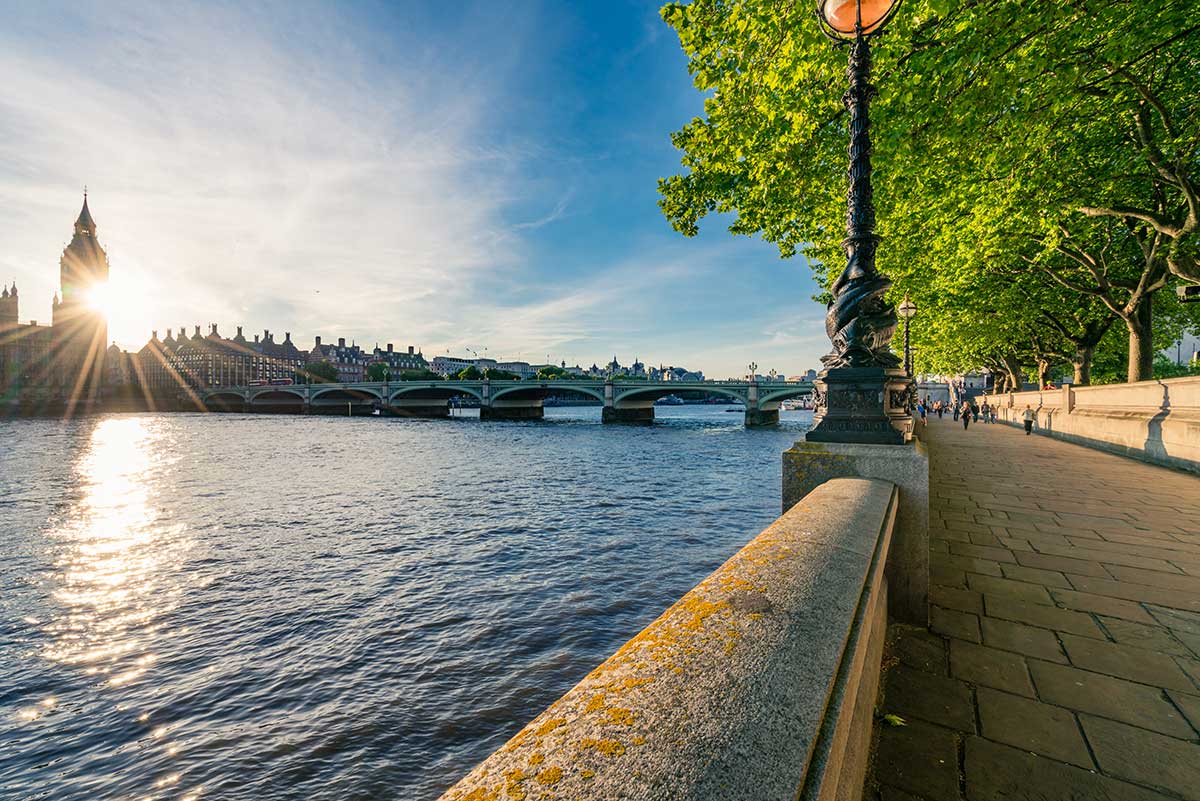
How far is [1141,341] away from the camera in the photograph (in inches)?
703

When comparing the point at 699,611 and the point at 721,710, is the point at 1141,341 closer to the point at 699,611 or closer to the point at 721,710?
the point at 699,611

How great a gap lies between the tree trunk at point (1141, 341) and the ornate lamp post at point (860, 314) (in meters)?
20.4

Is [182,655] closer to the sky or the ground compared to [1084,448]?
closer to the ground

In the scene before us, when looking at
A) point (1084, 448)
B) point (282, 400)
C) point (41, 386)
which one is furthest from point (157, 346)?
point (1084, 448)

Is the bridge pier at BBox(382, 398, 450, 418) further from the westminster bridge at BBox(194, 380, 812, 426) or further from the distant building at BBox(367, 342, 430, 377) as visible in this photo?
the distant building at BBox(367, 342, 430, 377)

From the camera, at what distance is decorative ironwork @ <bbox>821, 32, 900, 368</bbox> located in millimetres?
4148

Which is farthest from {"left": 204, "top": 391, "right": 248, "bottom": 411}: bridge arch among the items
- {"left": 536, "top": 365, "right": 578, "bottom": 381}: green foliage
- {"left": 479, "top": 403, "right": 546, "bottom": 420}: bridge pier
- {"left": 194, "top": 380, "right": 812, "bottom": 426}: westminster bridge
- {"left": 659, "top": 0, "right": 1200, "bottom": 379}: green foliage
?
{"left": 659, "top": 0, "right": 1200, "bottom": 379}: green foliage

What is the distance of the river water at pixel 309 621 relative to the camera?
4.79 m

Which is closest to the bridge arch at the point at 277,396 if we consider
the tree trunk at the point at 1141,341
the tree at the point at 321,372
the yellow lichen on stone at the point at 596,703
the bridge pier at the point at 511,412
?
the tree at the point at 321,372

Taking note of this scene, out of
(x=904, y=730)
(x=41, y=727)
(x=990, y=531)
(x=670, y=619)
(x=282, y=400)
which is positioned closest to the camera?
(x=670, y=619)

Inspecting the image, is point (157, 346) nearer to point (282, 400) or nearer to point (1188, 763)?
point (282, 400)

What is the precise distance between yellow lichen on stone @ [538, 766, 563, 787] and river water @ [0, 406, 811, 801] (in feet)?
14.3

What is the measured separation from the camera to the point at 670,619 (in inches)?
61.0

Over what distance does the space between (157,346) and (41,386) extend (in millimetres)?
65997
